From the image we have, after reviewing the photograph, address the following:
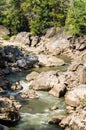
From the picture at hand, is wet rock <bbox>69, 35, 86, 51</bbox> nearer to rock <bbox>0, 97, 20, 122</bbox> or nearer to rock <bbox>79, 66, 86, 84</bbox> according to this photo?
rock <bbox>79, 66, 86, 84</bbox>

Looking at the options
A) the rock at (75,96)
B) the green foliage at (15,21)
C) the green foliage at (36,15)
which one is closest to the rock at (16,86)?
the rock at (75,96)

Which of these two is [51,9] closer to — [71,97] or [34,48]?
[34,48]

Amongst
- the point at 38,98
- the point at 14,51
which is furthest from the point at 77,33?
the point at 38,98

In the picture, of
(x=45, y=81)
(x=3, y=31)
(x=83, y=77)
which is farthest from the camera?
(x=3, y=31)

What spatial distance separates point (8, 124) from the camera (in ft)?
109

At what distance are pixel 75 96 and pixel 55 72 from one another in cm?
913

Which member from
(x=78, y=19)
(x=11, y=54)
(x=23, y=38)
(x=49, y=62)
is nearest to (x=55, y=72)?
(x=49, y=62)

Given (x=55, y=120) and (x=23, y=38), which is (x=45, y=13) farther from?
(x=55, y=120)

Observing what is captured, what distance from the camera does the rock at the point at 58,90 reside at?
41.7 m

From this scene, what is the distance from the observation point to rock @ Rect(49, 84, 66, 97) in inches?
1640

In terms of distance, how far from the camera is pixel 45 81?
44.8m

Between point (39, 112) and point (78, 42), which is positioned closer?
point (39, 112)

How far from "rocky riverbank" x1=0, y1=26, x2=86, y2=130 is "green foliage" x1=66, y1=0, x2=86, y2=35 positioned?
1949 millimetres

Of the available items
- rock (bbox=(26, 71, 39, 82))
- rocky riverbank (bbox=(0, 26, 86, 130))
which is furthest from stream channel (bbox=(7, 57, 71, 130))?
rock (bbox=(26, 71, 39, 82))
